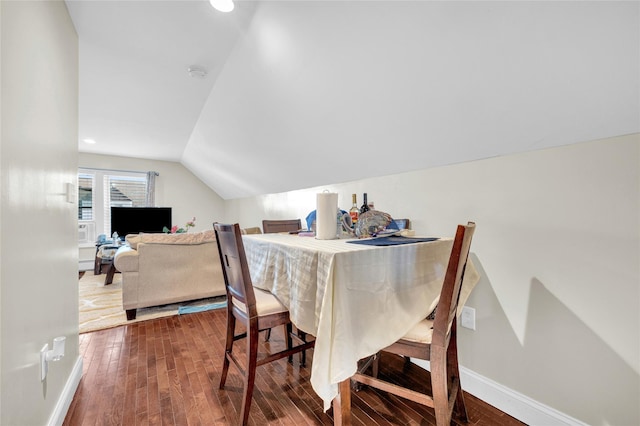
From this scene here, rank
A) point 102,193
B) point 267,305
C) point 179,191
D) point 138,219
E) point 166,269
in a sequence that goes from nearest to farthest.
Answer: point 267,305, point 166,269, point 138,219, point 102,193, point 179,191

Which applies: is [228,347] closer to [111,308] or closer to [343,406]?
[343,406]

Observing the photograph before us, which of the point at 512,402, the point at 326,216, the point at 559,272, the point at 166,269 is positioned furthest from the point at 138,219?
the point at 559,272

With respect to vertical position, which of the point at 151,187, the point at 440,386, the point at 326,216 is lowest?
the point at 440,386

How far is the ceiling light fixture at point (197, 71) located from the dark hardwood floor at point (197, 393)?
7.61ft

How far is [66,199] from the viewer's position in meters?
1.54

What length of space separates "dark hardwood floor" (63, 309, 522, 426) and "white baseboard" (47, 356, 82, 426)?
0.04m

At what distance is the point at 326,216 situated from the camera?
1.48 m

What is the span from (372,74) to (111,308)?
138 inches

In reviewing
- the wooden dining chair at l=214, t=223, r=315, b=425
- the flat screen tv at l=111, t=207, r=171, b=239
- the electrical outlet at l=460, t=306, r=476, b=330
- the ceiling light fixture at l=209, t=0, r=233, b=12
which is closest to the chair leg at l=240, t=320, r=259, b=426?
the wooden dining chair at l=214, t=223, r=315, b=425

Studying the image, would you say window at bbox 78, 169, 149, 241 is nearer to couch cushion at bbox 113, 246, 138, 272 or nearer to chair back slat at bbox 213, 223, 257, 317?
couch cushion at bbox 113, 246, 138, 272

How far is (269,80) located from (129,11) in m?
0.95

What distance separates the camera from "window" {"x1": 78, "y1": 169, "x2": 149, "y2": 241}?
207 inches

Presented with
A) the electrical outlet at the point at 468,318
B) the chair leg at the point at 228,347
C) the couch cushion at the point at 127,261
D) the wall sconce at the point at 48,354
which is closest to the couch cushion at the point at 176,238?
the couch cushion at the point at 127,261

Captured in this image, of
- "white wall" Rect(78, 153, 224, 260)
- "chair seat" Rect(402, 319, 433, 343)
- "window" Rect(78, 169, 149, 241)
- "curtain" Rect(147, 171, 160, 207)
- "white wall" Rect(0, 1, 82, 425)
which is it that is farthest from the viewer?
"curtain" Rect(147, 171, 160, 207)
